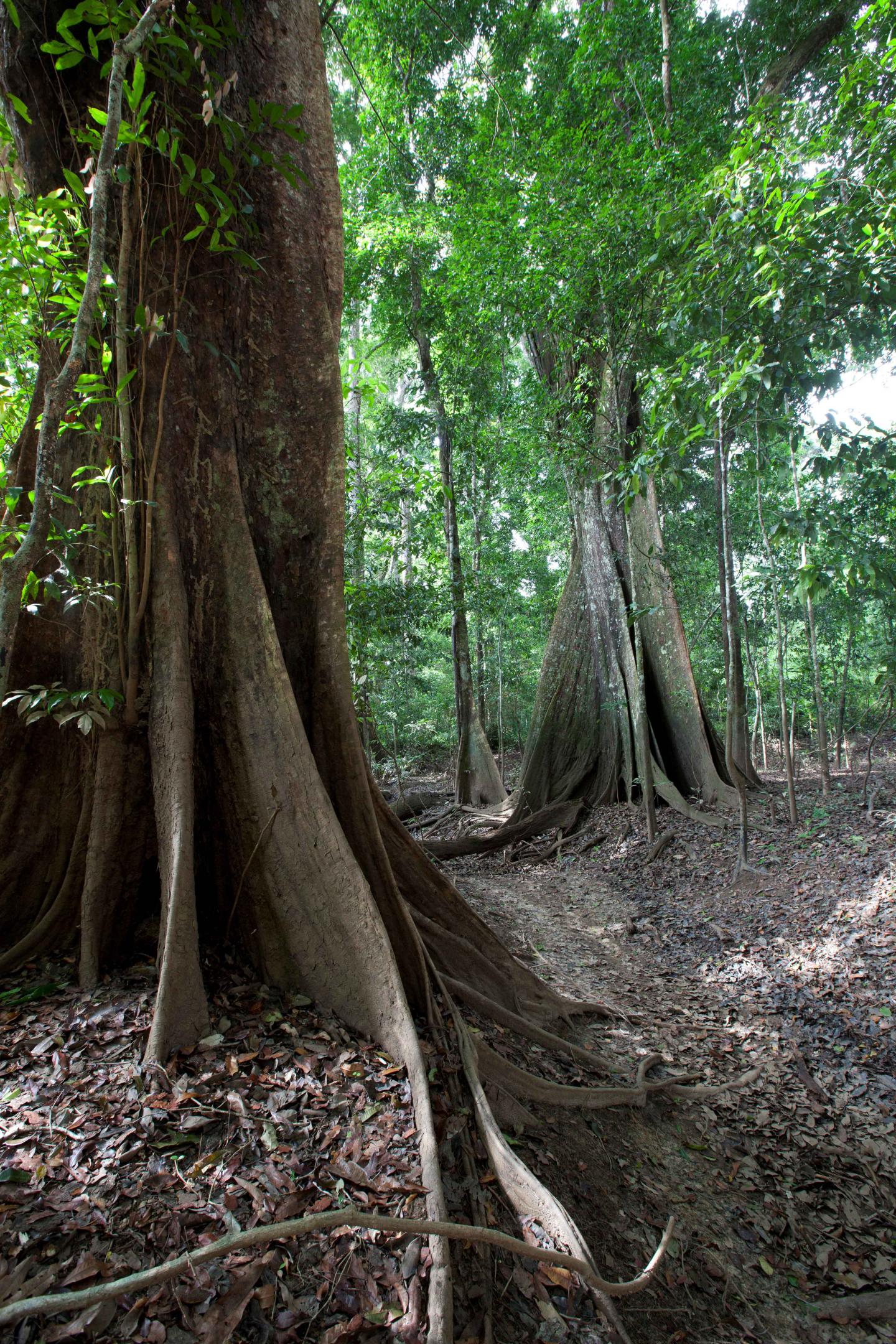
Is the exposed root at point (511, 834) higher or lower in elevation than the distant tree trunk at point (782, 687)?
lower

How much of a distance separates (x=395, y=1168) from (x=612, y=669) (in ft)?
26.1

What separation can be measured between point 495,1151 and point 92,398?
9.93 feet

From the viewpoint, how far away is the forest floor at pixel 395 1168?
1.68 metres

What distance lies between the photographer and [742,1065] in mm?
3789

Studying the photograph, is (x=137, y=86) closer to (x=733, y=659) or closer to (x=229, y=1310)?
(x=229, y=1310)

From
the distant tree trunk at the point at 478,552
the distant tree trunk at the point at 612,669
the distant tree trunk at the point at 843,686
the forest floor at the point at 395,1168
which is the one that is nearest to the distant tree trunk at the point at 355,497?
the distant tree trunk at the point at 478,552

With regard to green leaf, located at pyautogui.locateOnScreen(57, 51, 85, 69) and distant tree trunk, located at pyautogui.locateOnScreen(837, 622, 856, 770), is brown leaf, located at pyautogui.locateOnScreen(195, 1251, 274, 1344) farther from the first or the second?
distant tree trunk, located at pyautogui.locateOnScreen(837, 622, 856, 770)

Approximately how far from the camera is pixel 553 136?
684 centimetres

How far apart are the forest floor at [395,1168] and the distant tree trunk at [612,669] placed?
4.23 metres

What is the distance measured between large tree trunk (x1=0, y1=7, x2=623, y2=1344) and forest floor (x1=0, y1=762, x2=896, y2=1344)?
0.23m

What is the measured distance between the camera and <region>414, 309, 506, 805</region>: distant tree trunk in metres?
10.1

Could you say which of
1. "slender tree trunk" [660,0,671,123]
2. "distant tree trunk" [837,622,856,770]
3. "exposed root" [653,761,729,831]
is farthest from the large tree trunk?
"distant tree trunk" [837,622,856,770]

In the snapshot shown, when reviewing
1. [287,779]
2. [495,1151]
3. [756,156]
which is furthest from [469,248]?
[495,1151]

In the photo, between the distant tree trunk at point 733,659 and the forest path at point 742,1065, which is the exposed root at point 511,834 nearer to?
the forest path at point 742,1065
